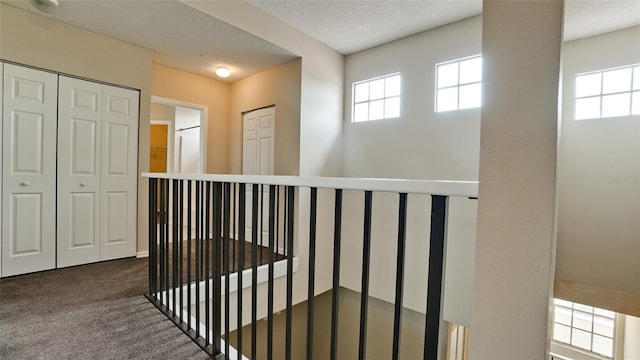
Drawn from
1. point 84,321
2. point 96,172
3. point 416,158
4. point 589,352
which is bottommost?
point 589,352

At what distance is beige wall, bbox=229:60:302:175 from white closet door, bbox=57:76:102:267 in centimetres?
180

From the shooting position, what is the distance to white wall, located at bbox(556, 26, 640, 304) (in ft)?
8.82

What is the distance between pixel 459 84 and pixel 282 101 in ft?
7.04

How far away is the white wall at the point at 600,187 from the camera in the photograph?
269 centimetres

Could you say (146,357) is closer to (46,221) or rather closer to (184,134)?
(46,221)

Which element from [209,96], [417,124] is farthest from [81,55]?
[417,124]

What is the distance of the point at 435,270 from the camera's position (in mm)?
787

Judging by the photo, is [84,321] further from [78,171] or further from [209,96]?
[209,96]

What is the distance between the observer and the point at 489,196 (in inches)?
25.9

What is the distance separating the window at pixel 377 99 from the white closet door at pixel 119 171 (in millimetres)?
2787

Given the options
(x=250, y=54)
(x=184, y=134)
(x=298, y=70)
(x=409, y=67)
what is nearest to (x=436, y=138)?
(x=409, y=67)

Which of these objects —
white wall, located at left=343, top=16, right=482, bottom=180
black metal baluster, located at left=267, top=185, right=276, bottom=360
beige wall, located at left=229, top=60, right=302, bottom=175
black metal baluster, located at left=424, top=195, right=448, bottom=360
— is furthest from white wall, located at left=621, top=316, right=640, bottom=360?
beige wall, located at left=229, top=60, right=302, bottom=175

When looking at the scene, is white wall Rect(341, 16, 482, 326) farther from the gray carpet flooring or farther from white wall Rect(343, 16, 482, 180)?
the gray carpet flooring

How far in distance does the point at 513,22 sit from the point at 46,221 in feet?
12.4
